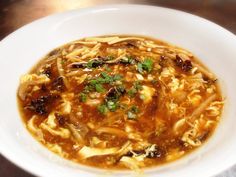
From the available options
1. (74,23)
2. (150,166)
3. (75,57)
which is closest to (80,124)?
(150,166)

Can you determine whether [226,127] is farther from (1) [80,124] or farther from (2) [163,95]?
(1) [80,124]

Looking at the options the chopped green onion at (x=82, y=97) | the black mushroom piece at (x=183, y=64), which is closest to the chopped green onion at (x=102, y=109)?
the chopped green onion at (x=82, y=97)

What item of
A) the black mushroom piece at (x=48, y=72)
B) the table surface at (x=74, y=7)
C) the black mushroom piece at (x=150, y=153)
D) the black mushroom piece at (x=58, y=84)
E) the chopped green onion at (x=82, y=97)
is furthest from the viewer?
the table surface at (x=74, y=7)

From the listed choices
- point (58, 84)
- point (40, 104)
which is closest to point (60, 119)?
point (40, 104)

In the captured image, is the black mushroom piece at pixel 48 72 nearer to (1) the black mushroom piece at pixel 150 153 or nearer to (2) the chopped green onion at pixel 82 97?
(2) the chopped green onion at pixel 82 97

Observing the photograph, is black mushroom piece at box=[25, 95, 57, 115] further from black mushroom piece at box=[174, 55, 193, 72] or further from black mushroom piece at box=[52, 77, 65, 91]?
black mushroom piece at box=[174, 55, 193, 72]

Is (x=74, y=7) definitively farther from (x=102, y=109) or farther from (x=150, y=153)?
(x=150, y=153)
